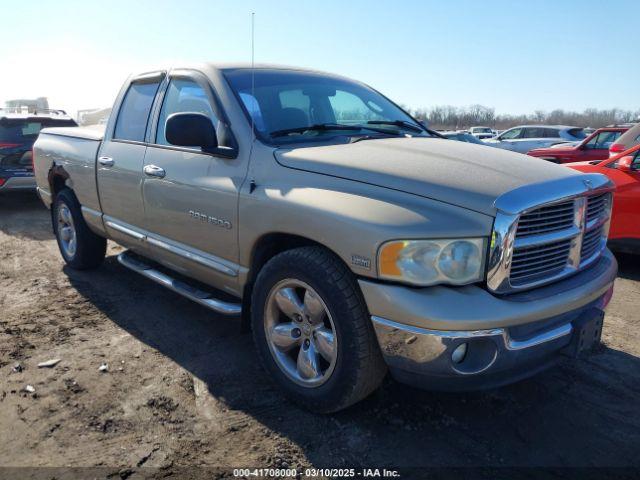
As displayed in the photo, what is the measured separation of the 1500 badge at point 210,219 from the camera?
319 cm

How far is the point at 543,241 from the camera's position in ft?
8.29

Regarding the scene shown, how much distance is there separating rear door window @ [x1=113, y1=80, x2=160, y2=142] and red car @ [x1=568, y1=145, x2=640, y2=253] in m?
4.40

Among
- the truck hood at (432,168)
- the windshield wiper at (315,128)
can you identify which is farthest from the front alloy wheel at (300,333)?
the windshield wiper at (315,128)

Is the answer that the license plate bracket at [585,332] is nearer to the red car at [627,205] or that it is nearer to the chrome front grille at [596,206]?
the chrome front grille at [596,206]

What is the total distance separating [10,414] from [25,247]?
14.0 ft

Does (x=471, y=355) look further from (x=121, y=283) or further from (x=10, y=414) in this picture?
(x=121, y=283)

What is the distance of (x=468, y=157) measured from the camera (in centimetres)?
298

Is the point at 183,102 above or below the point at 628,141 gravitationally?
above

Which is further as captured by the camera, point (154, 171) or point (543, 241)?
point (154, 171)

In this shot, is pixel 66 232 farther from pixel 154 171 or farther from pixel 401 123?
pixel 401 123

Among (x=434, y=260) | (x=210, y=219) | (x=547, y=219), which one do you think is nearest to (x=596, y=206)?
(x=547, y=219)

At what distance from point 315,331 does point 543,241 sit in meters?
1.21

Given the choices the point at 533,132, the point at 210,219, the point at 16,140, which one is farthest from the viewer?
the point at 533,132

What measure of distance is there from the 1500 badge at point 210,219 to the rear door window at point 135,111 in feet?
3.40
